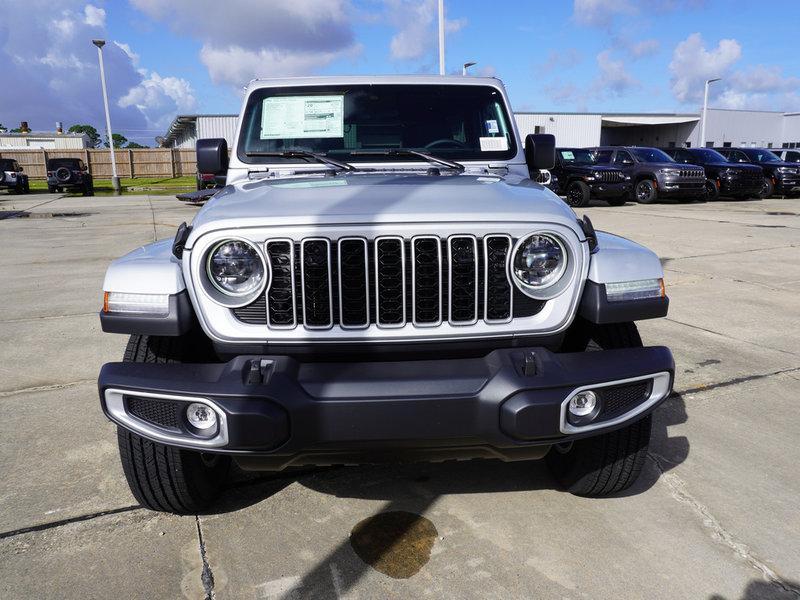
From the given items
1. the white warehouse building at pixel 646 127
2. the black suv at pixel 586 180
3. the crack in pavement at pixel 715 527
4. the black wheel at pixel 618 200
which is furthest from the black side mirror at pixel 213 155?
the white warehouse building at pixel 646 127

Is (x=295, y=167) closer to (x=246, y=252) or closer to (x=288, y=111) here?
A: (x=288, y=111)

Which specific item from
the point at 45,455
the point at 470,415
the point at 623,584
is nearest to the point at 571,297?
the point at 470,415

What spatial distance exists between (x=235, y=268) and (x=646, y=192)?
58.6 feet

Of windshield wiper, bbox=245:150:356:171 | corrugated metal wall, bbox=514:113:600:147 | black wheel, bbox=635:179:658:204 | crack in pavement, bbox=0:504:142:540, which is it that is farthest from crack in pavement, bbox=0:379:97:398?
corrugated metal wall, bbox=514:113:600:147

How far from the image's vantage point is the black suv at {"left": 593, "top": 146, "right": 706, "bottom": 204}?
1725 centimetres

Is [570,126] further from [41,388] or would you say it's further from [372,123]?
[41,388]

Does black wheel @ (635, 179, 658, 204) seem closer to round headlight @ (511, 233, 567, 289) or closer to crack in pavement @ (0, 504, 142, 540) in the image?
round headlight @ (511, 233, 567, 289)

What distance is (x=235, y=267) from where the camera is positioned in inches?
86.2

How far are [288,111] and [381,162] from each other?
2.08ft

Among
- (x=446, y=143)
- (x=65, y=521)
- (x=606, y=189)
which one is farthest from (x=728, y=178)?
(x=65, y=521)

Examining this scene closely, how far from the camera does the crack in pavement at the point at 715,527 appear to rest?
87.8 inches

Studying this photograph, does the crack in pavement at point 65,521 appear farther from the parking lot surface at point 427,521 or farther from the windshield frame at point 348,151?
the windshield frame at point 348,151

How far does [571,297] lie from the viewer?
2.25 metres

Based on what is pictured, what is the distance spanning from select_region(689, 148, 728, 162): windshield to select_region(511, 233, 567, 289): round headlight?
19.8 m
